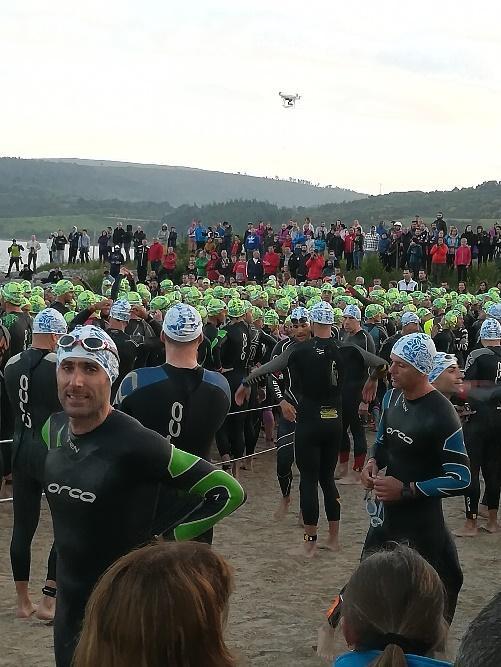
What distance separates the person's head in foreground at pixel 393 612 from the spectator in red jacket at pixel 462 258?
26.8 m

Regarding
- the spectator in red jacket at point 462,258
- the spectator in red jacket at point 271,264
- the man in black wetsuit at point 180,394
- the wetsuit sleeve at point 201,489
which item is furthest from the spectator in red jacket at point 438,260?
the wetsuit sleeve at point 201,489

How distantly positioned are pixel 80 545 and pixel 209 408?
158 cm

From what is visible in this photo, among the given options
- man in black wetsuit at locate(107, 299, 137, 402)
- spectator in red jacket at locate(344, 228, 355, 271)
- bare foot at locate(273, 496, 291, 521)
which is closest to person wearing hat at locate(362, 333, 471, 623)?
bare foot at locate(273, 496, 291, 521)

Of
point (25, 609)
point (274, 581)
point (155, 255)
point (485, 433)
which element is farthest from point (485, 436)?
point (155, 255)

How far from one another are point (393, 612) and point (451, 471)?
284 cm

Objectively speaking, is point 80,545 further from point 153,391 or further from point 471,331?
point 471,331

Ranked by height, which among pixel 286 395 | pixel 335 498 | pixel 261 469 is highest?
pixel 286 395

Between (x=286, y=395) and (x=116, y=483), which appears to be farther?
(x=286, y=395)

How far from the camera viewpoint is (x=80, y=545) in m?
3.77

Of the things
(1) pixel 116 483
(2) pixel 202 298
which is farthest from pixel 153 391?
(2) pixel 202 298

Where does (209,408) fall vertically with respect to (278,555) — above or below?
above

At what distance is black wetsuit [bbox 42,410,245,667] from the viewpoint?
12.2 ft

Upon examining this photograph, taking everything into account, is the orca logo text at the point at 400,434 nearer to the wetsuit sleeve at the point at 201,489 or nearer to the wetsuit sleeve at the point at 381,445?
the wetsuit sleeve at the point at 381,445

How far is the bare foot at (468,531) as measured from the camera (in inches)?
365
